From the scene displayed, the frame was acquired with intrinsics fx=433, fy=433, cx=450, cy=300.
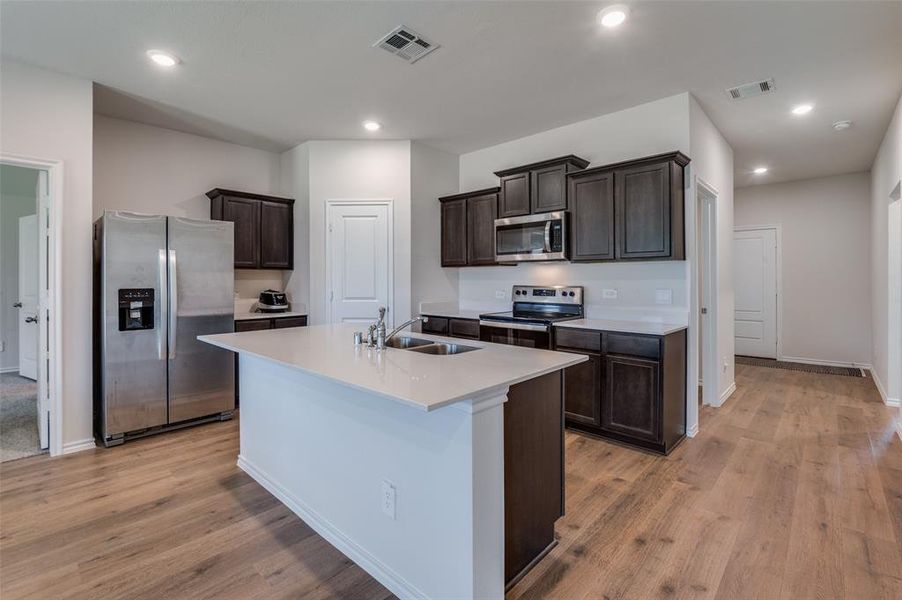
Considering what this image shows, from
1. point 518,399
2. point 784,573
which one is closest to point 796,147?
point 784,573

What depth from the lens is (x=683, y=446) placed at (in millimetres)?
3305

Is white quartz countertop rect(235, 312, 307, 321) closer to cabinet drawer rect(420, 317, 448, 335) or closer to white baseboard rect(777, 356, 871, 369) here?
cabinet drawer rect(420, 317, 448, 335)

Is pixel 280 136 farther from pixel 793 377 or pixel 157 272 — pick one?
pixel 793 377

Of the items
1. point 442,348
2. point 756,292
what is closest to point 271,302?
point 442,348

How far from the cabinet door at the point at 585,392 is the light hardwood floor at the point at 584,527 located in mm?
230

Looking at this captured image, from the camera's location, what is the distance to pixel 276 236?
15.9 feet

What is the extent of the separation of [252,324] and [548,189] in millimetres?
3160

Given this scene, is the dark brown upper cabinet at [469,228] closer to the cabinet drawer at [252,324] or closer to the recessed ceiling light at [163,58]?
the cabinet drawer at [252,324]

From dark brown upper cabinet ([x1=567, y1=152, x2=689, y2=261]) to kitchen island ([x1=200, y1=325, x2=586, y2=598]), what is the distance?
5.87 feet

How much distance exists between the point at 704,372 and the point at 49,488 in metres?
5.27

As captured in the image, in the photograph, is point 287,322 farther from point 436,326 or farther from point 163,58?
point 163,58

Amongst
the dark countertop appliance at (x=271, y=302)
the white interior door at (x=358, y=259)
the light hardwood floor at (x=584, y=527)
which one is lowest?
the light hardwood floor at (x=584, y=527)

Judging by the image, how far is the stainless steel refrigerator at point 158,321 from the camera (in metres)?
3.32

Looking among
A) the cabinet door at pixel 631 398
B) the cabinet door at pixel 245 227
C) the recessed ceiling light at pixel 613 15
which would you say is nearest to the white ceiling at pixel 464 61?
the recessed ceiling light at pixel 613 15
